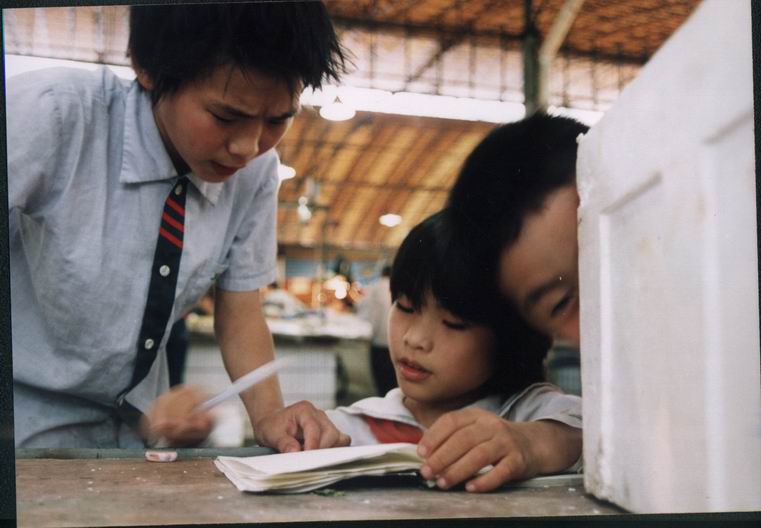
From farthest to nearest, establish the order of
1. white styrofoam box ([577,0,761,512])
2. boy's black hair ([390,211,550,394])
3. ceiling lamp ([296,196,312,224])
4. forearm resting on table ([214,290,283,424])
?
ceiling lamp ([296,196,312,224])
forearm resting on table ([214,290,283,424])
boy's black hair ([390,211,550,394])
white styrofoam box ([577,0,761,512])

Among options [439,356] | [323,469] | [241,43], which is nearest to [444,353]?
[439,356]

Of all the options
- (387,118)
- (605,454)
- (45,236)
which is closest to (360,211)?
(387,118)

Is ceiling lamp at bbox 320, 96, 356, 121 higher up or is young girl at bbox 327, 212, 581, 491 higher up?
ceiling lamp at bbox 320, 96, 356, 121

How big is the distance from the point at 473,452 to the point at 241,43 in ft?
2.24

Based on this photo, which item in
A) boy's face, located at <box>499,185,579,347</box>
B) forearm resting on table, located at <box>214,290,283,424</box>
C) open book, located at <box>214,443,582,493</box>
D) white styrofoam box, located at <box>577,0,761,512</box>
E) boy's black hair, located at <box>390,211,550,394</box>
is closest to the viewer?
white styrofoam box, located at <box>577,0,761,512</box>

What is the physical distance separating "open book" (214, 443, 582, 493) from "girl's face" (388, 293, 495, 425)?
0.30 m

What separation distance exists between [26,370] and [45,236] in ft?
0.74

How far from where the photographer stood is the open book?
81 cm

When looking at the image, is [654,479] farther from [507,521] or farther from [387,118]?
[387,118]

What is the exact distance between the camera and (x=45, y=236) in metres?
1.12

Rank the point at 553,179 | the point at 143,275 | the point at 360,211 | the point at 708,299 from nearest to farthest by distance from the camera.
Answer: the point at 708,299 < the point at 553,179 < the point at 143,275 < the point at 360,211

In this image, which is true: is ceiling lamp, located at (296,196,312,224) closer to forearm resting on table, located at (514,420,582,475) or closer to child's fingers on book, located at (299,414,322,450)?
child's fingers on book, located at (299,414,322,450)

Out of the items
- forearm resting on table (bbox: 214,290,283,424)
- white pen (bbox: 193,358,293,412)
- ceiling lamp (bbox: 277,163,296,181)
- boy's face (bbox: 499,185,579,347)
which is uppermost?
ceiling lamp (bbox: 277,163,296,181)

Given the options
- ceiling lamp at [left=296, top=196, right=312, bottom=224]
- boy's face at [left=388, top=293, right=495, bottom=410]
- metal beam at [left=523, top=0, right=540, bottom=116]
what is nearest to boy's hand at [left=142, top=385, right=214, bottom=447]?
boy's face at [left=388, top=293, right=495, bottom=410]
